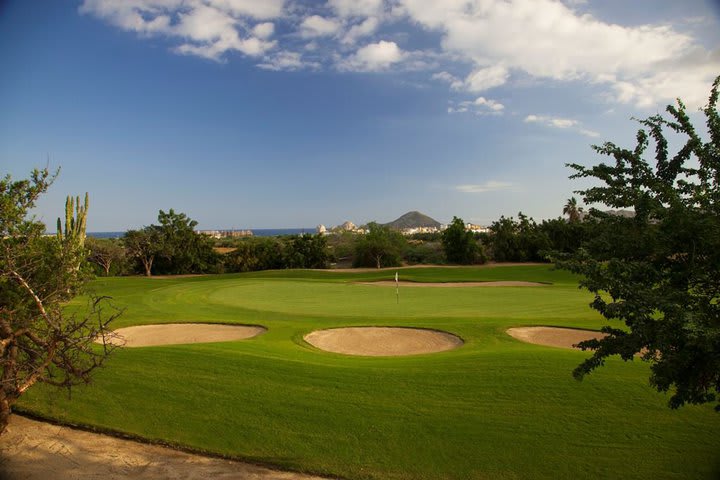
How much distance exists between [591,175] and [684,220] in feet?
4.41

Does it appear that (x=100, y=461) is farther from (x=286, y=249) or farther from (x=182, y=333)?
(x=286, y=249)

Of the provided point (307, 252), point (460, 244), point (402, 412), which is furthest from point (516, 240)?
point (402, 412)

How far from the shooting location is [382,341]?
13055mm

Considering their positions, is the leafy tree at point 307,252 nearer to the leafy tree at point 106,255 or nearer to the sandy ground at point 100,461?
the leafy tree at point 106,255

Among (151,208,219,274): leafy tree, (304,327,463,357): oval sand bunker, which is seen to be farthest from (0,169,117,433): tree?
(151,208,219,274): leafy tree

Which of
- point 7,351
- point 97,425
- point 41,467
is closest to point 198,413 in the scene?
point 97,425

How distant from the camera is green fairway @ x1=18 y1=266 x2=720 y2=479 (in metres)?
5.87

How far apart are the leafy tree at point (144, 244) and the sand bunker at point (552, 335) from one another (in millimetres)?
37881

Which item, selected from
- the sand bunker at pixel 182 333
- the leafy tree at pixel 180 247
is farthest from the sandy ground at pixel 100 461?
the leafy tree at pixel 180 247

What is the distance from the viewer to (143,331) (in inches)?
577

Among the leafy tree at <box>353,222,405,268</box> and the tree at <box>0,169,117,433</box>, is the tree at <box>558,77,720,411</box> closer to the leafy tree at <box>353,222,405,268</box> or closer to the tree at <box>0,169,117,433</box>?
the tree at <box>0,169,117,433</box>

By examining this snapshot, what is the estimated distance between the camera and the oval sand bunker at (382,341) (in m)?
12.1

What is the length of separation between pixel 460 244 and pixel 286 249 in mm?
18857

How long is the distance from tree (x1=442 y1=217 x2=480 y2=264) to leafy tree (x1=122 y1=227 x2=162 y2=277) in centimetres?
2995
